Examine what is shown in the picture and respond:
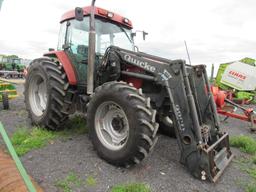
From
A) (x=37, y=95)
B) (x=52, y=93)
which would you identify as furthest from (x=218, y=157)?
(x=37, y=95)

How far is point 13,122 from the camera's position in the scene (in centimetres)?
597

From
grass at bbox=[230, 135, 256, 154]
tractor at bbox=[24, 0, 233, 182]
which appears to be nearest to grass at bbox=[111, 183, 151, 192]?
tractor at bbox=[24, 0, 233, 182]

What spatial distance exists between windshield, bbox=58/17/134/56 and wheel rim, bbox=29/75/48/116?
41.8 inches

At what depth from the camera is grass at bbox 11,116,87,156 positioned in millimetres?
4277

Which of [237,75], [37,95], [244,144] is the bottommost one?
[244,144]

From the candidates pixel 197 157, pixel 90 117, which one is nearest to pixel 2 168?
pixel 90 117

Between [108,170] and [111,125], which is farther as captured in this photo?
[111,125]

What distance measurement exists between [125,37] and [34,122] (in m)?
2.74

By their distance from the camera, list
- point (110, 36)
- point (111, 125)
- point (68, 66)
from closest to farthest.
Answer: point (111, 125) → point (68, 66) → point (110, 36)

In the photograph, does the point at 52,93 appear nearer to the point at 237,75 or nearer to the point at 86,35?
the point at 86,35

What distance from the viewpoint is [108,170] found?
3.59 m

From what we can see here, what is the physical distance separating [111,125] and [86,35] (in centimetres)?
217

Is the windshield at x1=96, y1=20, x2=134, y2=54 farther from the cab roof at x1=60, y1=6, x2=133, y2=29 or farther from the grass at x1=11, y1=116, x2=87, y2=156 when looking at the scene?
the grass at x1=11, y1=116, x2=87, y2=156

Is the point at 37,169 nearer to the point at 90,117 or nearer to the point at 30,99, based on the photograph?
the point at 90,117
